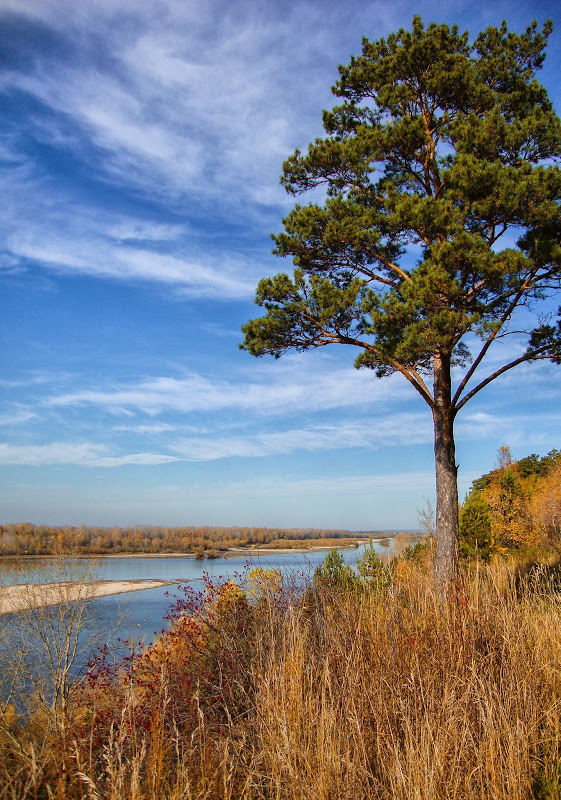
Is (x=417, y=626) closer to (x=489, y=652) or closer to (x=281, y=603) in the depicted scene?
(x=489, y=652)

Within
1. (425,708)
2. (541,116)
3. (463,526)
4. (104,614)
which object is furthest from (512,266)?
(104,614)

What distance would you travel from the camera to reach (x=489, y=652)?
Result: 11.2 ft

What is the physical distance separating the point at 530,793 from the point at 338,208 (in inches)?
281

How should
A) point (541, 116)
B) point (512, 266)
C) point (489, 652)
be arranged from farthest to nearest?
point (541, 116)
point (512, 266)
point (489, 652)

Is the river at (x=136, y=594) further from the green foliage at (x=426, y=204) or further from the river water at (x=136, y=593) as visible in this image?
the green foliage at (x=426, y=204)

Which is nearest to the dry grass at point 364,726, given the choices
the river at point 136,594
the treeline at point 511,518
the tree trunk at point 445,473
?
the river at point 136,594

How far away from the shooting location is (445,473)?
25.1ft

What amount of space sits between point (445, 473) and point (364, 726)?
5.24m

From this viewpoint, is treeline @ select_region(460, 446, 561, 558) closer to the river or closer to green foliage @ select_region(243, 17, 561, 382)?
the river

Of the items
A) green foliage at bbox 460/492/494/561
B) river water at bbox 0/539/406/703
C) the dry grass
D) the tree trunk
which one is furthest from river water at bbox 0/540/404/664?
green foliage at bbox 460/492/494/561

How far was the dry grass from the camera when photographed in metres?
2.38

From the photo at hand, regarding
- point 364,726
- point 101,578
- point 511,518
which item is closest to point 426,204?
point 364,726

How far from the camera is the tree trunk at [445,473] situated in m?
7.41

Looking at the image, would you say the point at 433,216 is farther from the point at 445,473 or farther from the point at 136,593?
the point at 136,593
